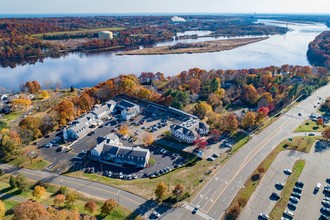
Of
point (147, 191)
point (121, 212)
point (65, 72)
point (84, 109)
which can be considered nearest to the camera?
point (121, 212)

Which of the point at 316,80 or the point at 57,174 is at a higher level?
the point at 316,80

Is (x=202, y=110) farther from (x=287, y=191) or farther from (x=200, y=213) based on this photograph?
(x=200, y=213)

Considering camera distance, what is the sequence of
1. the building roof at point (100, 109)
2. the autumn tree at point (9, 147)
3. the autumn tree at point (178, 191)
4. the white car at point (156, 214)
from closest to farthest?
the white car at point (156, 214) < the autumn tree at point (178, 191) < the autumn tree at point (9, 147) < the building roof at point (100, 109)

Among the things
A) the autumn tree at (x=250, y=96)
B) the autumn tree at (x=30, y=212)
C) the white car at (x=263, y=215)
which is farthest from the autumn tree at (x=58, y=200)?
the autumn tree at (x=250, y=96)

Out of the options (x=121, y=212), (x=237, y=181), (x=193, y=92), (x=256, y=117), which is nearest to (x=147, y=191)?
(x=121, y=212)

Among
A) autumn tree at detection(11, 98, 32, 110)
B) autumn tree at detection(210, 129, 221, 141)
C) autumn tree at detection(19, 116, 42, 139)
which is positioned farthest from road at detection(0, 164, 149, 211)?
autumn tree at detection(11, 98, 32, 110)

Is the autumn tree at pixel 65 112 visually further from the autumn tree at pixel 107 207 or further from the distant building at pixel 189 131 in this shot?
the autumn tree at pixel 107 207

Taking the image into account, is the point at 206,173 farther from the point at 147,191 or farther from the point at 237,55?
the point at 237,55
